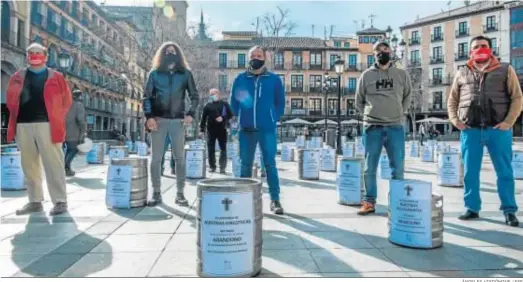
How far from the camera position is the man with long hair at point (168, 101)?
4.69 meters

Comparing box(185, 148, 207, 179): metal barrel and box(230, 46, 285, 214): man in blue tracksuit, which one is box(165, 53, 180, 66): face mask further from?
box(185, 148, 207, 179): metal barrel

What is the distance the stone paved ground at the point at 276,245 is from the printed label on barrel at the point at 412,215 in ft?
0.36

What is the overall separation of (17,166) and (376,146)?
543 centimetres

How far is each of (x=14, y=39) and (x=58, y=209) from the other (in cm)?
2693

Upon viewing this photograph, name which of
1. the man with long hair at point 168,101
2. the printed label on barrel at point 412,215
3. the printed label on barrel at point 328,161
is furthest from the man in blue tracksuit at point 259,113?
the printed label on barrel at point 328,161

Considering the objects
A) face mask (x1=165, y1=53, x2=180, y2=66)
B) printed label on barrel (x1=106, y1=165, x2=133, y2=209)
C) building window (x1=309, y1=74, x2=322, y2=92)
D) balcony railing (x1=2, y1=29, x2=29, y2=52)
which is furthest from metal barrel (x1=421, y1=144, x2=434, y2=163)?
building window (x1=309, y1=74, x2=322, y2=92)

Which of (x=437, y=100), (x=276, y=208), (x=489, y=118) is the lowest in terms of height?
(x=276, y=208)

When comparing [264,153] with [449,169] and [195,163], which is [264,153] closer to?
[195,163]

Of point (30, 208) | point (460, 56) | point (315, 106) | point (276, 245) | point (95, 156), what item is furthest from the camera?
point (315, 106)

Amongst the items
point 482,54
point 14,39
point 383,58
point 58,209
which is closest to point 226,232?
point 58,209

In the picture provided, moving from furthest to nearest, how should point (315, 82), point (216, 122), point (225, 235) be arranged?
1. point (315, 82)
2. point (216, 122)
3. point (225, 235)

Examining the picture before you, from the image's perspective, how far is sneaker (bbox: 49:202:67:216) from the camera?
427 centimetres

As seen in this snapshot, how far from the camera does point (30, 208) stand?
438 cm
